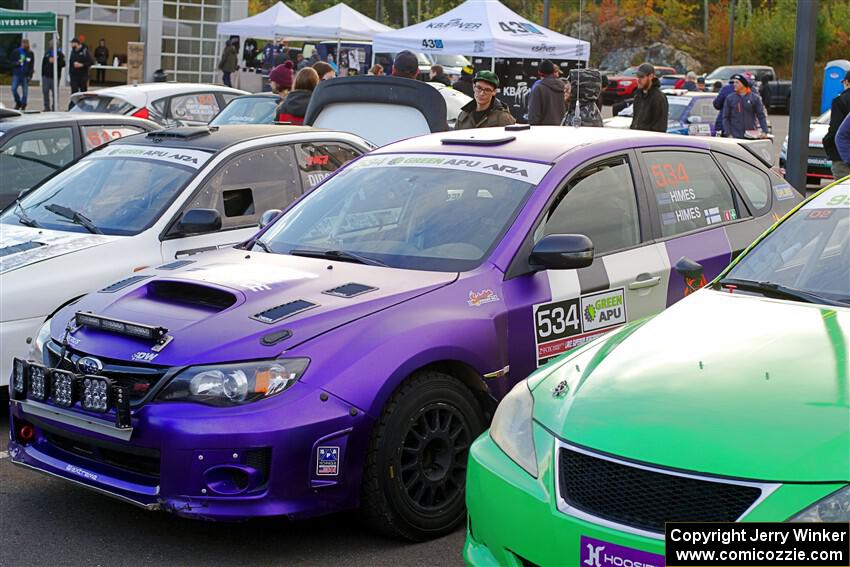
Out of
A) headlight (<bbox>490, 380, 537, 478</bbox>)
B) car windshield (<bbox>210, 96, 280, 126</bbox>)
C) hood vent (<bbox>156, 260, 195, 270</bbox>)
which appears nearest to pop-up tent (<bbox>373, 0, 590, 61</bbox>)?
car windshield (<bbox>210, 96, 280, 126</bbox>)

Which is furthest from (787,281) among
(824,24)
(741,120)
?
(824,24)

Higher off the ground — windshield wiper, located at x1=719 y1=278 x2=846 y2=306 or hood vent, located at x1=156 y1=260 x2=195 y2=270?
windshield wiper, located at x1=719 y1=278 x2=846 y2=306

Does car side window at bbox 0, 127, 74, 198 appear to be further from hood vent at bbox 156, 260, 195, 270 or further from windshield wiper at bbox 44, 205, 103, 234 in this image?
hood vent at bbox 156, 260, 195, 270

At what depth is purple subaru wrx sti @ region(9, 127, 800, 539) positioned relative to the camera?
4.32m

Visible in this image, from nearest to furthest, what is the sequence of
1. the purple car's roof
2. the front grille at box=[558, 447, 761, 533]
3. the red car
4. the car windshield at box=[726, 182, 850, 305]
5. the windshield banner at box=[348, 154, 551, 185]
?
1. the front grille at box=[558, 447, 761, 533]
2. the car windshield at box=[726, 182, 850, 305]
3. the windshield banner at box=[348, 154, 551, 185]
4. the purple car's roof
5. the red car

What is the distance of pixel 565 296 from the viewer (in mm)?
5289

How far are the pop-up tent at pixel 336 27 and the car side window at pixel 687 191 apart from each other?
1933 centimetres

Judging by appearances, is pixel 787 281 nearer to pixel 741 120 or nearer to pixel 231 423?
pixel 231 423

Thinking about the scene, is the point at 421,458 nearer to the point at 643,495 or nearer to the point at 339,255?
the point at 339,255

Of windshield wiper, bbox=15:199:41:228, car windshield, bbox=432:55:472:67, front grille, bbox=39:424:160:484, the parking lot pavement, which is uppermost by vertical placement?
car windshield, bbox=432:55:472:67

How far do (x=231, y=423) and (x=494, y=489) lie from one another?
3.70 ft

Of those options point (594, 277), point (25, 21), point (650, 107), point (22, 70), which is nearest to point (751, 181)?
point (594, 277)

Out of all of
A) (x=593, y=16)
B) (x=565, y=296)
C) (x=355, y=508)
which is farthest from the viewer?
(x=593, y=16)

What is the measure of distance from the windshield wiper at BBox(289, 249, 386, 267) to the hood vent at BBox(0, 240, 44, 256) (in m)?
1.93
